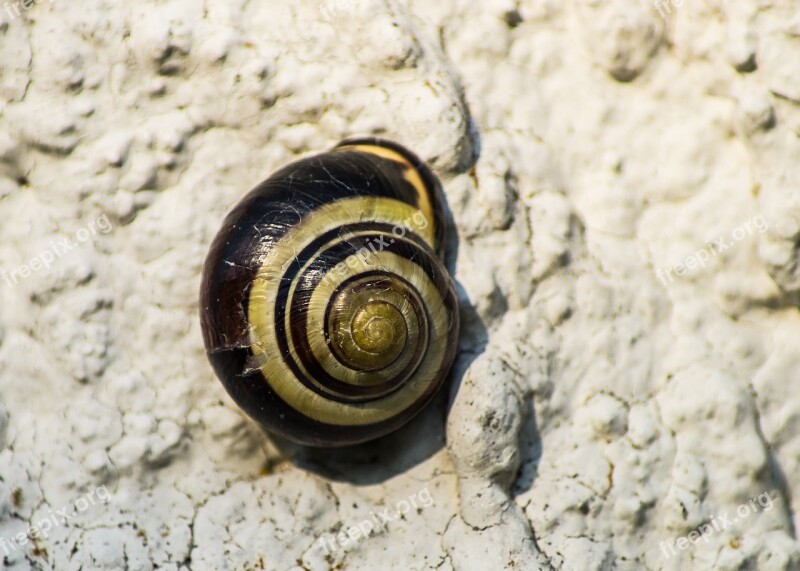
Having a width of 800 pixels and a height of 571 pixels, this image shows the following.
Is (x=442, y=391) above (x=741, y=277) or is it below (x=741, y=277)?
below

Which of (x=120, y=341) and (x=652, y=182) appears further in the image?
(x=652, y=182)

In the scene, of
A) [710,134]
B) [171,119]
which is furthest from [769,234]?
[171,119]

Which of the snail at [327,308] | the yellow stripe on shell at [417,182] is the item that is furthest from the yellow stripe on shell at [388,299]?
the yellow stripe on shell at [417,182]

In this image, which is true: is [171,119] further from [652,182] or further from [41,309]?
[652,182]

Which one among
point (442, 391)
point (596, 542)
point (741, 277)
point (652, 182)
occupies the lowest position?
point (596, 542)

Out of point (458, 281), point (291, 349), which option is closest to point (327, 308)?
point (291, 349)

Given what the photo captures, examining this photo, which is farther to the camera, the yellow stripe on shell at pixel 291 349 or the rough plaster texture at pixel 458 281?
the rough plaster texture at pixel 458 281

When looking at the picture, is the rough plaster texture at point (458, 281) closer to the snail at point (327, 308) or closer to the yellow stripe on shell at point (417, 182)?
the yellow stripe on shell at point (417, 182)
